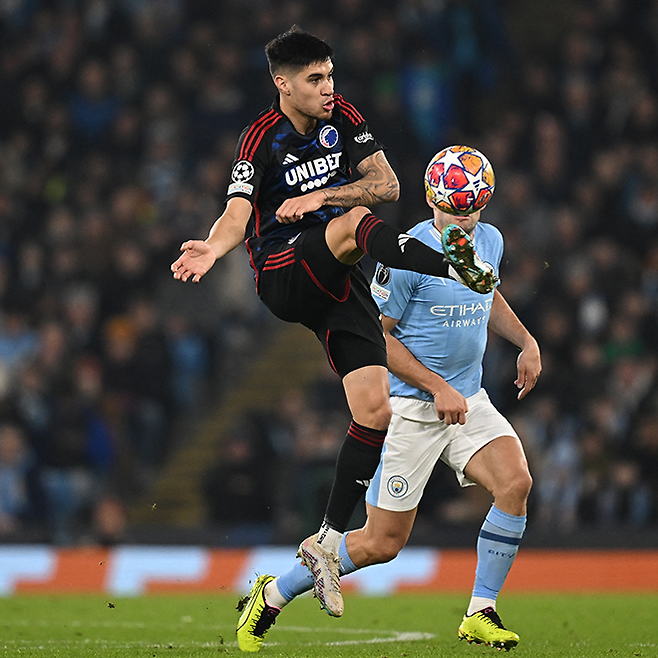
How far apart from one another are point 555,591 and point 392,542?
4.66 meters

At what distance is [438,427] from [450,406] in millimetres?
352

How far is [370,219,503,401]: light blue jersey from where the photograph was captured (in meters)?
6.27

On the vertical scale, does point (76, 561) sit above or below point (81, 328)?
below

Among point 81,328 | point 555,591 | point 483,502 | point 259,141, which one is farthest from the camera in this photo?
point 81,328

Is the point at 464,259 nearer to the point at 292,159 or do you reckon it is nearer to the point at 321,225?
the point at 321,225

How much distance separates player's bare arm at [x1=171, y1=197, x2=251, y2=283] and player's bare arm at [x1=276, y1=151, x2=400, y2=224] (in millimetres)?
195

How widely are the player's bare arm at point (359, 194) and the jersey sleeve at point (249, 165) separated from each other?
0.60ft

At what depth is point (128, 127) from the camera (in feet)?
50.0

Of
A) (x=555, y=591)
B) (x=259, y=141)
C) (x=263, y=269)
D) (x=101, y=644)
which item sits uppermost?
(x=259, y=141)

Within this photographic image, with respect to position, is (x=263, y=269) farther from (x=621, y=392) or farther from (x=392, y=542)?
(x=621, y=392)

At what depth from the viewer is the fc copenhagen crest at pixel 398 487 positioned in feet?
20.4

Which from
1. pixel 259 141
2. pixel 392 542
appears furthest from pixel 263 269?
pixel 392 542

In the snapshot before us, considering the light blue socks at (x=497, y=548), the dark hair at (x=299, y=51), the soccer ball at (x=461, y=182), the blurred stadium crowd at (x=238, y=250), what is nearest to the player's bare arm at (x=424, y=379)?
the light blue socks at (x=497, y=548)

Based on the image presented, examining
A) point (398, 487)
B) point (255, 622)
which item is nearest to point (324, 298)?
point (398, 487)
